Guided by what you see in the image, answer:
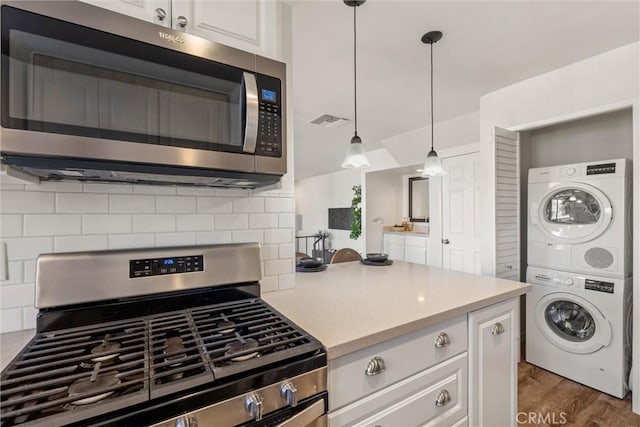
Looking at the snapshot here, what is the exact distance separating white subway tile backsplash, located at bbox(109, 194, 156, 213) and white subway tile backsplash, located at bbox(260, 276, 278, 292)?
1.82 ft

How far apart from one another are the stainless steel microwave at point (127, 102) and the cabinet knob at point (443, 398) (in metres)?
1.07

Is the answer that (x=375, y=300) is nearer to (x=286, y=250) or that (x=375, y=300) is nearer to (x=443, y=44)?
(x=286, y=250)

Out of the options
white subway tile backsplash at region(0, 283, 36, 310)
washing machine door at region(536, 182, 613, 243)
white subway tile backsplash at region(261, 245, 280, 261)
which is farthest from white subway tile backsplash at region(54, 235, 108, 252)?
washing machine door at region(536, 182, 613, 243)

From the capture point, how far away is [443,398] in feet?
3.90

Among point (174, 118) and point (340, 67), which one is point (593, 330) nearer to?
point (340, 67)

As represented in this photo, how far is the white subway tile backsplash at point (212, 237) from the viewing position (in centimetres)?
124

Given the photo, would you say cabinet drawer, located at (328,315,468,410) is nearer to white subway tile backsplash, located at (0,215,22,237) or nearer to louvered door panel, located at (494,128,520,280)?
white subway tile backsplash, located at (0,215,22,237)

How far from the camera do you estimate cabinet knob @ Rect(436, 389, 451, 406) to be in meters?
1.17

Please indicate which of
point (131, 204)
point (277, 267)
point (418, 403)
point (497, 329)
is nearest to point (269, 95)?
point (131, 204)

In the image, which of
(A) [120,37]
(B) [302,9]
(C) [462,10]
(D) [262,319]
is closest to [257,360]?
(D) [262,319]

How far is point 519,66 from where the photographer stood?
222cm

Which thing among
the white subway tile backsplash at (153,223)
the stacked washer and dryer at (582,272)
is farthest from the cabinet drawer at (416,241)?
the white subway tile backsplash at (153,223)

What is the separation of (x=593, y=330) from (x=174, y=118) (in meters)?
3.01

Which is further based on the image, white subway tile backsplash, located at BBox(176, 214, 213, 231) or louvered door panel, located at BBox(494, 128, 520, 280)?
louvered door panel, located at BBox(494, 128, 520, 280)
